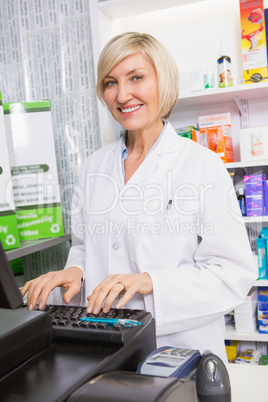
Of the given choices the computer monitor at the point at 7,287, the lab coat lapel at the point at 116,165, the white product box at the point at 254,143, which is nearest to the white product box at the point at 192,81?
the white product box at the point at 254,143

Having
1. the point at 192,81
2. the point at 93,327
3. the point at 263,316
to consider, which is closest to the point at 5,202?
the point at 192,81

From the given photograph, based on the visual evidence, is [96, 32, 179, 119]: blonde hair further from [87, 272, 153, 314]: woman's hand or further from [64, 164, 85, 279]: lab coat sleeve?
[87, 272, 153, 314]: woman's hand

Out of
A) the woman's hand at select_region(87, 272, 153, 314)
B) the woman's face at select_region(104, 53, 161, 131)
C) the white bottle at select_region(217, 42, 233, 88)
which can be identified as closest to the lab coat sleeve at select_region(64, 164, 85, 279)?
the woman's face at select_region(104, 53, 161, 131)

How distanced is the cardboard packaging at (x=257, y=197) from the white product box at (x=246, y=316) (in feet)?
1.56

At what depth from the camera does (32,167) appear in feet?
6.93

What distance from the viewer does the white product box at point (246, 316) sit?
2281mm

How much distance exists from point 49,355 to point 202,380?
0.23 metres

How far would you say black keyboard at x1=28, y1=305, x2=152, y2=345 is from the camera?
639 millimetres

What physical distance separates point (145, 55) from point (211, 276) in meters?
0.73

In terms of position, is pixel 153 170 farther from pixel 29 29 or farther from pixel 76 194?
pixel 29 29

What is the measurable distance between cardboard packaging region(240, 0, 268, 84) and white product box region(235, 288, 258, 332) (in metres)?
1.18

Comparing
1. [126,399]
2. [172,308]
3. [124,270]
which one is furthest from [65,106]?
[126,399]

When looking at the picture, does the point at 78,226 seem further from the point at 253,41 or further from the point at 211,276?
the point at 253,41

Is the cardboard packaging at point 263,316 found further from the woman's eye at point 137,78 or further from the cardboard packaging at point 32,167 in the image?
the woman's eye at point 137,78
